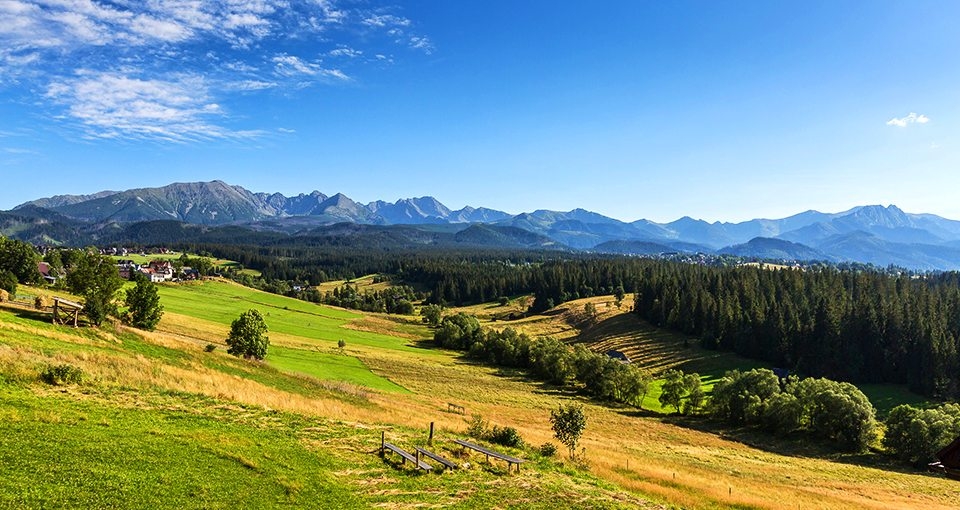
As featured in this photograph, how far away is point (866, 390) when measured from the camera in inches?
3595

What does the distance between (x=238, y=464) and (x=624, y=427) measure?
50.9 meters

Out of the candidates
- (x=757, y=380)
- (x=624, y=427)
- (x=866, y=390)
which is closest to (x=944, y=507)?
(x=624, y=427)

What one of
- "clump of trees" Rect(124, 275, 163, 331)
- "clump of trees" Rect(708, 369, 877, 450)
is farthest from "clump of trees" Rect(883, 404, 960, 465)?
"clump of trees" Rect(124, 275, 163, 331)

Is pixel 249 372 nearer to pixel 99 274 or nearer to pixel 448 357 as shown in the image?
pixel 99 274

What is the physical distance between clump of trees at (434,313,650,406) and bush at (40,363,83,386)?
6893cm

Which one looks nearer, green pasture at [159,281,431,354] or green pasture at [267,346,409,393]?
green pasture at [267,346,409,393]

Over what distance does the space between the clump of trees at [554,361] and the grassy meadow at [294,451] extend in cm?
1365

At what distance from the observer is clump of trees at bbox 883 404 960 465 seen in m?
51.1

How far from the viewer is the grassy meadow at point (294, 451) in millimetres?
15906

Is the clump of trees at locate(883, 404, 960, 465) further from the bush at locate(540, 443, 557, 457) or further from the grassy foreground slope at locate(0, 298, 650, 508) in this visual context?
the grassy foreground slope at locate(0, 298, 650, 508)

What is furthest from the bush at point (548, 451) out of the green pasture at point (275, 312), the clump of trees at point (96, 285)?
the green pasture at point (275, 312)

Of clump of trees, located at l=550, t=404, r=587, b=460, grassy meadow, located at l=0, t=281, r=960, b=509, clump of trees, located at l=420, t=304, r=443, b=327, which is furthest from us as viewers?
clump of trees, located at l=420, t=304, r=443, b=327

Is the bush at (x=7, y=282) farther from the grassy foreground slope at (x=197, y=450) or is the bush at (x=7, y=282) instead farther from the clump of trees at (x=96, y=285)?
the grassy foreground slope at (x=197, y=450)

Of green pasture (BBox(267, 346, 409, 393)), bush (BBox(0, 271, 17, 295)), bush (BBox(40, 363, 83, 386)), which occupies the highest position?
bush (BBox(0, 271, 17, 295))
